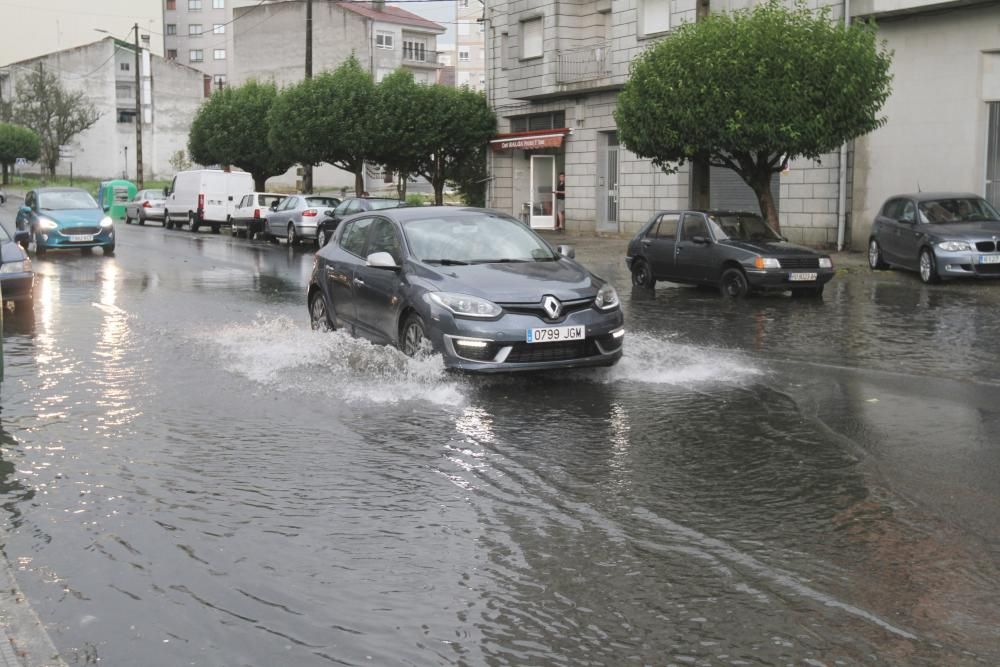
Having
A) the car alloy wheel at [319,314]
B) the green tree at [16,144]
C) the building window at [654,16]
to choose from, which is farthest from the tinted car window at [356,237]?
the green tree at [16,144]

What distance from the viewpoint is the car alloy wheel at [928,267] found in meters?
20.0

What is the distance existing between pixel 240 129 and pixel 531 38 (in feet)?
66.8

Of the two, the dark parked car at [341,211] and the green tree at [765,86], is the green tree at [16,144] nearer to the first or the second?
the dark parked car at [341,211]

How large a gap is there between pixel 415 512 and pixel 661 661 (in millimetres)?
2154

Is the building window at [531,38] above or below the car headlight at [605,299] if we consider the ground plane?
above

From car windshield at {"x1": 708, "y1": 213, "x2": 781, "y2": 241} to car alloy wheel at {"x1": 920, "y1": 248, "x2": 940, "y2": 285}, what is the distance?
3.04m

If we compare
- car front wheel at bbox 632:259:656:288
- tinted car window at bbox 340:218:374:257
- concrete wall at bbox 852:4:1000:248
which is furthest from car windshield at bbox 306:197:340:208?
tinted car window at bbox 340:218:374:257

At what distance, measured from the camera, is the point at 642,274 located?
20.4m

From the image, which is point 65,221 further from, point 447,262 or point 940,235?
point 447,262

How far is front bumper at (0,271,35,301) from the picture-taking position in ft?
50.0

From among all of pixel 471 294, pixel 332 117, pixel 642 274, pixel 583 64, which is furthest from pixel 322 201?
pixel 471 294

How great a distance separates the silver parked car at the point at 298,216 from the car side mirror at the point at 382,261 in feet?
77.6

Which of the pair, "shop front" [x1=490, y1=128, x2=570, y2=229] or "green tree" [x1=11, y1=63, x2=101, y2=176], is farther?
"green tree" [x1=11, y1=63, x2=101, y2=176]

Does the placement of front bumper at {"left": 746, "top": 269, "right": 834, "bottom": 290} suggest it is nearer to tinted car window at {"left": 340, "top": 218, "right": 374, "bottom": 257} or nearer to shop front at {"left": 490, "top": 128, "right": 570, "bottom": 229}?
tinted car window at {"left": 340, "top": 218, "right": 374, "bottom": 257}
